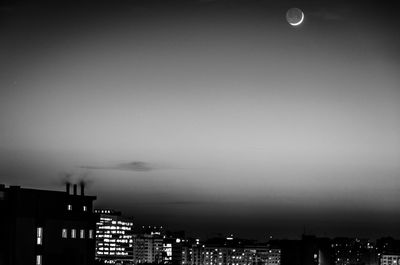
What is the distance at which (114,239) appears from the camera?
138 m

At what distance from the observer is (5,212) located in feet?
104

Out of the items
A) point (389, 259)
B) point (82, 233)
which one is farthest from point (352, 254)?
point (82, 233)

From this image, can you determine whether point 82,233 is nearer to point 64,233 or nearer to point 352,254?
point 64,233

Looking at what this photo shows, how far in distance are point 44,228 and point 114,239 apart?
106000 millimetres

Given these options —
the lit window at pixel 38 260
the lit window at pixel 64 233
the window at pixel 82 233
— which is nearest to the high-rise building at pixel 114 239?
the window at pixel 82 233

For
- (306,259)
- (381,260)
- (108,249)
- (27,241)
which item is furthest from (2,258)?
(381,260)

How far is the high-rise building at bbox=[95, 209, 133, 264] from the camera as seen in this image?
436 feet

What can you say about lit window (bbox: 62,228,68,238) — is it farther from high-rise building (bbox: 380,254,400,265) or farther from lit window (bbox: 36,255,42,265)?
high-rise building (bbox: 380,254,400,265)

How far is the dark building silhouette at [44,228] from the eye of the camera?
31.9 m

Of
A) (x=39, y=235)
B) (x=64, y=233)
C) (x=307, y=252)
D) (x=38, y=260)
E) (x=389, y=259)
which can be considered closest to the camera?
(x=38, y=260)

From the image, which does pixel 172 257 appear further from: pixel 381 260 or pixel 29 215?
pixel 29 215

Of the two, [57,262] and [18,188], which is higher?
[18,188]

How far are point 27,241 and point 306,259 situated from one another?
92.3m

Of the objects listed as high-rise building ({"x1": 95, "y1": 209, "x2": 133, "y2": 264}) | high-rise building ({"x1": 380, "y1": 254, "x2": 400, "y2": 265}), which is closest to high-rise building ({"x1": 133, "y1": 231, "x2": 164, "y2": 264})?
high-rise building ({"x1": 95, "y1": 209, "x2": 133, "y2": 264})
